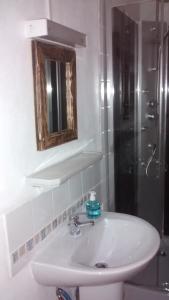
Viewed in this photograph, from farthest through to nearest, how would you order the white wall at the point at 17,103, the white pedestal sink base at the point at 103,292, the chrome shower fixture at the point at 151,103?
the chrome shower fixture at the point at 151,103
the white pedestal sink base at the point at 103,292
the white wall at the point at 17,103

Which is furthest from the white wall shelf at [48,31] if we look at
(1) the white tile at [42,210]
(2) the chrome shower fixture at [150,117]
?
(2) the chrome shower fixture at [150,117]

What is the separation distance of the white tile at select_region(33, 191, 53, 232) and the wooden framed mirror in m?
0.22

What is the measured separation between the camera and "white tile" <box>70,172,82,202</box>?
5.25 ft

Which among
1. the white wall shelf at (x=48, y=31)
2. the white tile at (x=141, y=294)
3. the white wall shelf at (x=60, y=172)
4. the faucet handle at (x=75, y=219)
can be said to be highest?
the white wall shelf at (x=48, y=31)

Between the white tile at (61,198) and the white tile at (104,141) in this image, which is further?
the white tile at (104,141)

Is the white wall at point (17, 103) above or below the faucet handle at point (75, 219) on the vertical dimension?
above

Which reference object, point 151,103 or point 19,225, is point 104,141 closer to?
point 151,103

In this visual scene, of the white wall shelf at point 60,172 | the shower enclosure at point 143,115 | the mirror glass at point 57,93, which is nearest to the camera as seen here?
the white wall shelf at point 60,172

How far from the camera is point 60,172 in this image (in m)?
1.33

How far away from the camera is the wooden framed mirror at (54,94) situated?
128 cm

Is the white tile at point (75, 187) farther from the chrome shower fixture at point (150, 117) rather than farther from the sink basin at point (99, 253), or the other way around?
the chrome shower fixture at point (150, 117)

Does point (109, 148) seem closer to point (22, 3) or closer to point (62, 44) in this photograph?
point (62, 44)

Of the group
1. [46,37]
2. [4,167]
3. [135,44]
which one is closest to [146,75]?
[135,44]

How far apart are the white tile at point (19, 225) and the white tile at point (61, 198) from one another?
0.66ft
